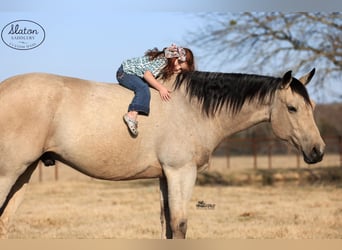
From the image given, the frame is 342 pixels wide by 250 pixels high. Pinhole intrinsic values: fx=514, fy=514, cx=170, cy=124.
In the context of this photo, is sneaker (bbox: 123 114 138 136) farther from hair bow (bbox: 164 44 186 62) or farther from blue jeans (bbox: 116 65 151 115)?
hair bow (bbox: 164 44 186 62)

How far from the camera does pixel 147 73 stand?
466cm

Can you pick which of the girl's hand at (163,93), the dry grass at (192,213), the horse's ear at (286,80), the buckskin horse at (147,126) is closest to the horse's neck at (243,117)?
the buckskin horse at (147,126)

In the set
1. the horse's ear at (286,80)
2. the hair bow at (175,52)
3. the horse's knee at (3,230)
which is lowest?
the horse's knee at (3,230)

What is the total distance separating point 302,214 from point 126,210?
320 centimetres

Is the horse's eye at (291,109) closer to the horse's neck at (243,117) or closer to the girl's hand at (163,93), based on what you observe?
the horse's neck at (243,117)

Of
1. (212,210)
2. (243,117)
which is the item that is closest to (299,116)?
(243,117)

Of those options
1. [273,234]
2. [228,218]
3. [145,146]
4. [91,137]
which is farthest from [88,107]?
[228,218]

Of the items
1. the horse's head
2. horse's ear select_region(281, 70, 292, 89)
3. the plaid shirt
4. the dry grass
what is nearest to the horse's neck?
the horse's head

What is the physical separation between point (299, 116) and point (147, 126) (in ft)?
4.60

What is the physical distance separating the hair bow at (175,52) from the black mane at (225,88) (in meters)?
0.17

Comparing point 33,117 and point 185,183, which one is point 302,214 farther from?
point 33,117

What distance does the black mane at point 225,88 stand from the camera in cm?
476

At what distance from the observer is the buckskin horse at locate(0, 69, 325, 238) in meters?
4.36

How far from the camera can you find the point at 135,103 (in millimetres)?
4484
